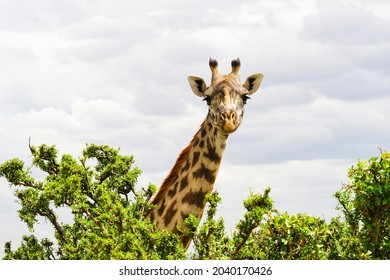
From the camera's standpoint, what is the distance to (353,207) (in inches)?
591

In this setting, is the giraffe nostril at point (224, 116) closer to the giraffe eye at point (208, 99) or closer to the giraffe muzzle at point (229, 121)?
the giraffe muzzle at point (229, 121)

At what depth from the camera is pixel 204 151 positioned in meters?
16.1

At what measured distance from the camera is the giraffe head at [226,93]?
14.9 metres

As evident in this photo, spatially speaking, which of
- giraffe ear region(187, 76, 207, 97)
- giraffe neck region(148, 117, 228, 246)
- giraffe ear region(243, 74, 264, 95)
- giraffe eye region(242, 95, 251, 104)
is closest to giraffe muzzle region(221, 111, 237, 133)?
giraffe neck region(148, 117, 228, 246)

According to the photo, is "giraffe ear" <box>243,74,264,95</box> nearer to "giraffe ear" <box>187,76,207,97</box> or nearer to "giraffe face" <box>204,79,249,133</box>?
"giraffe face" <box>204,79,249,133</box>

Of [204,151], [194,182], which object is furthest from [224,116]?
[194,182]

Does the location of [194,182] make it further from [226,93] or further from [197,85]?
[197,85]

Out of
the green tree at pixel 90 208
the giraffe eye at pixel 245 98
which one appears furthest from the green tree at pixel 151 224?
the giraffe eye at pixel 245 98

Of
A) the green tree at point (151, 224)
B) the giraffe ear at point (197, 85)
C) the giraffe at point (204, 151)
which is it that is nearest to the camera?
the green tree at point (151, 224)

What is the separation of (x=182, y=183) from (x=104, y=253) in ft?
13.8

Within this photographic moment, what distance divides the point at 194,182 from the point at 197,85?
2419 millimetres

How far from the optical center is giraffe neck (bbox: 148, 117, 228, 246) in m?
15.6
